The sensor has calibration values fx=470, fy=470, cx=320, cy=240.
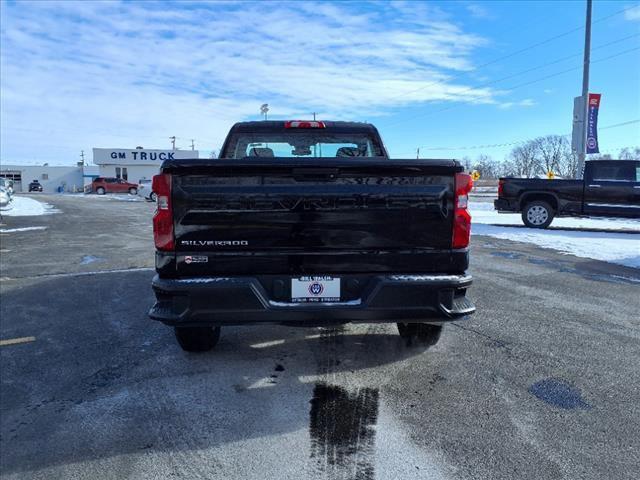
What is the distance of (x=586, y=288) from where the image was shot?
6762 mm

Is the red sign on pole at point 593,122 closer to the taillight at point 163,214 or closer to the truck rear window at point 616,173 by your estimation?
the truck rear window at point 616,173

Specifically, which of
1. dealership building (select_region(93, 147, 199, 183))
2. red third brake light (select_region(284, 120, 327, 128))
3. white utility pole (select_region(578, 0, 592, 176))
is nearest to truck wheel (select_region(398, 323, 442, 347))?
red third brake light (select_region(284, 120, 327, 128))

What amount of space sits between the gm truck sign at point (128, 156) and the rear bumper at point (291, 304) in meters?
60.4

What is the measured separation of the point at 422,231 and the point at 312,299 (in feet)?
2.98

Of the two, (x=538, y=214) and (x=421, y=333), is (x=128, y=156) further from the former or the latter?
(x=421, y=333)

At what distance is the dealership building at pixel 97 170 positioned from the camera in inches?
2416

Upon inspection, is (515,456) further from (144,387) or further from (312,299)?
(144,387)

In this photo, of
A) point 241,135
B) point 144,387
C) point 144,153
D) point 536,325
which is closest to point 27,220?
point 241,135

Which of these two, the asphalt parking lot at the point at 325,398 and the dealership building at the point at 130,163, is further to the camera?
the dealership building at the point at 130,163

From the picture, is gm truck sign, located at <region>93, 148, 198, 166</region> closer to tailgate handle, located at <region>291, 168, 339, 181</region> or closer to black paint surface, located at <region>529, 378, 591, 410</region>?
tailgate handle, located at <region>291, 168, 339, 181</region>

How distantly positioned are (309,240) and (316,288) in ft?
1.11

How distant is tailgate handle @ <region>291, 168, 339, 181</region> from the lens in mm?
3205

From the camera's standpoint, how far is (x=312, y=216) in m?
3.25

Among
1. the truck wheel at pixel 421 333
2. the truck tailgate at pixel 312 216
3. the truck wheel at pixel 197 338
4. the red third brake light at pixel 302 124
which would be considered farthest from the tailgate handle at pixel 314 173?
the red third brake light at pixel 302 124
